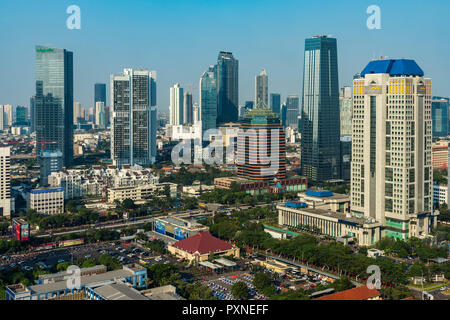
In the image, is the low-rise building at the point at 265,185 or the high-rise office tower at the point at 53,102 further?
the high-rise office tower at the point at 53,102

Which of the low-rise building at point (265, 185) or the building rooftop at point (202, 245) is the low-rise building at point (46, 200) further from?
the low-rise building at point (265, 185)

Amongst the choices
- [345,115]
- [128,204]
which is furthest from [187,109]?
[128,204]

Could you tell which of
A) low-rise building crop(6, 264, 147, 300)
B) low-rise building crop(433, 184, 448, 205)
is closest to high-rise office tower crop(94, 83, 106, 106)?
low-rise building crop(433, 184, 448, 205)

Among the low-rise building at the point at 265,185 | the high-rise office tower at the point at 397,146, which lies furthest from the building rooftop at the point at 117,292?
the low-rise building at the point at 265,185

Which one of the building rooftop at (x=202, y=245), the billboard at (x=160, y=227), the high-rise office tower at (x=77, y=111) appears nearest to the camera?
the building rooftop at (x=202, y=245)

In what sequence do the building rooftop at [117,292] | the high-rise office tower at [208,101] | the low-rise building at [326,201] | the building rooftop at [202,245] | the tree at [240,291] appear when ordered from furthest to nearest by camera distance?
the high-rise office tower at [208,101]
the low-rise building at [326,201]
the building rooftop at [202,245]
the tree at [240,291]
the building rooftop at [117,292]

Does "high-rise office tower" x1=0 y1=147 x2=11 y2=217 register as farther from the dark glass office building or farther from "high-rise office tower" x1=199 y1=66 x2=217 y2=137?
the dark glass office building
